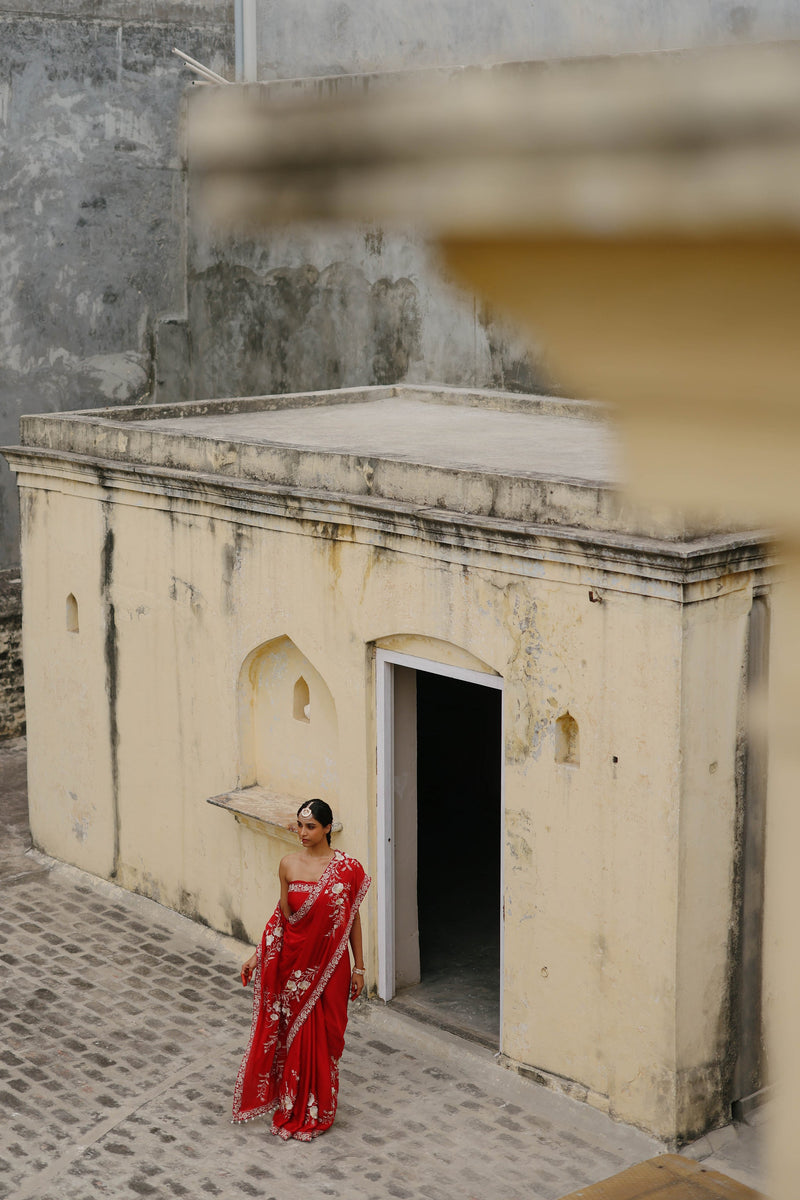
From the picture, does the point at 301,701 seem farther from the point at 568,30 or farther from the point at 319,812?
the point at 568,30

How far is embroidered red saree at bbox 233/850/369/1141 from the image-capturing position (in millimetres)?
7250

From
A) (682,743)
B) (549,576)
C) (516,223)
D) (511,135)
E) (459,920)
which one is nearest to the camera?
(511,135)

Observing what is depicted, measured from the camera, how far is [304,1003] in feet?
24.1

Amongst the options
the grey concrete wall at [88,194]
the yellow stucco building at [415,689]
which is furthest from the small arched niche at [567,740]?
the grey concrete wall at [88,194]

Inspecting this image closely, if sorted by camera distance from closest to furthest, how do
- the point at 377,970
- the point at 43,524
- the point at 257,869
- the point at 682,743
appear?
the point at 682,743, the point at 377,970, the point at 257,869, the point at 43,524

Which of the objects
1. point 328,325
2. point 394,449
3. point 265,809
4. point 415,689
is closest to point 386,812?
point 415,689

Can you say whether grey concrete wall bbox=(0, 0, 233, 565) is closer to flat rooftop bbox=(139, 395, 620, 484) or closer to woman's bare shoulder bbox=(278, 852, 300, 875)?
flat rooftop bbox=(139, 395, 620, 484)

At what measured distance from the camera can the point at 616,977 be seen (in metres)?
7.14

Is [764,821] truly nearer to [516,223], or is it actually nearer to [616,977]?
[616,977]

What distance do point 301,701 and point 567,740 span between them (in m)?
2.21

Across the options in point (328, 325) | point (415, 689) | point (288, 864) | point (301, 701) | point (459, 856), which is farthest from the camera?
point (328, 325)

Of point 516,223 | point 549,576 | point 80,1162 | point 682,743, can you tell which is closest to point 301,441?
point 549,576

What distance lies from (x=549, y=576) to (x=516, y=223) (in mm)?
5507

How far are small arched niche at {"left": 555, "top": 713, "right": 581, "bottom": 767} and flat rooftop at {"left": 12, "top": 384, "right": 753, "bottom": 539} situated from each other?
3.09 feet
